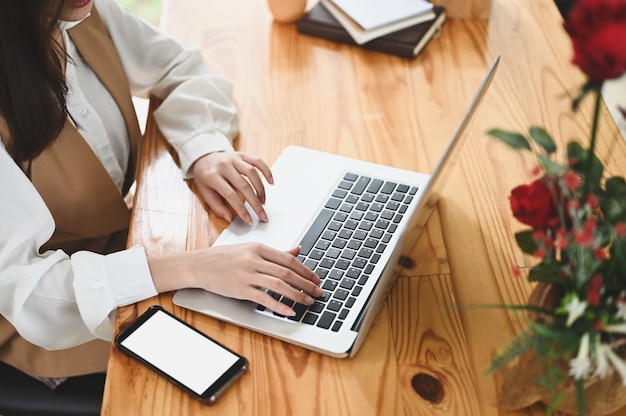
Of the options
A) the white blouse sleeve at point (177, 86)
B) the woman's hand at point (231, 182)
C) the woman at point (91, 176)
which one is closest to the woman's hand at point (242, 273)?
the woman at point (91, 176)

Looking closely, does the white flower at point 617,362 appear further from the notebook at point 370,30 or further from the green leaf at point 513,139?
the notebook at point 370,30

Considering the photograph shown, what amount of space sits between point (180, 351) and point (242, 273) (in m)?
0.13

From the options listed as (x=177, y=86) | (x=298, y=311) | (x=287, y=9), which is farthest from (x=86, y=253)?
(x=287, y=9)

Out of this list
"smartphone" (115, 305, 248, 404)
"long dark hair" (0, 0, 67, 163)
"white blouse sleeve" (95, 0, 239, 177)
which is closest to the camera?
"smartphone" (115, 305, 248, 404)

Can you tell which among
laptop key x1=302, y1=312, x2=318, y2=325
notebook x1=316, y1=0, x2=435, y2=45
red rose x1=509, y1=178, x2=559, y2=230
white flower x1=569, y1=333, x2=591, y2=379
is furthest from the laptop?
notebook x1=316, y1=0, x2=435, y2=45

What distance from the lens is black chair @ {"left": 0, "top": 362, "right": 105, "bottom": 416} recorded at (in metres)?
1.10

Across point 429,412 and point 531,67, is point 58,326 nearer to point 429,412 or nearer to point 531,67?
point 429,412

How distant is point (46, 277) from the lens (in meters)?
1.00

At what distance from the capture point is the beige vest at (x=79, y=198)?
1.15m

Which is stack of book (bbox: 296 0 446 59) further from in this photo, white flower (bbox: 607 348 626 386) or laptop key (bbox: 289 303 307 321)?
white flower (bbox: 607 348 626 386)

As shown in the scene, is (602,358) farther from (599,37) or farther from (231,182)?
(231,182)

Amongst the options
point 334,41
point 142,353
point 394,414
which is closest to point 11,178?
point 142,353

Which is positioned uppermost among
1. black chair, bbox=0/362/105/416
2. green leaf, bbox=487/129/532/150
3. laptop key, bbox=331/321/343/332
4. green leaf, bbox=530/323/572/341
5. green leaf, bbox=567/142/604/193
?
green leaf, bbox=487/129/532/150

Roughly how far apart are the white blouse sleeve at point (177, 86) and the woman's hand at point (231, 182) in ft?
0.11
